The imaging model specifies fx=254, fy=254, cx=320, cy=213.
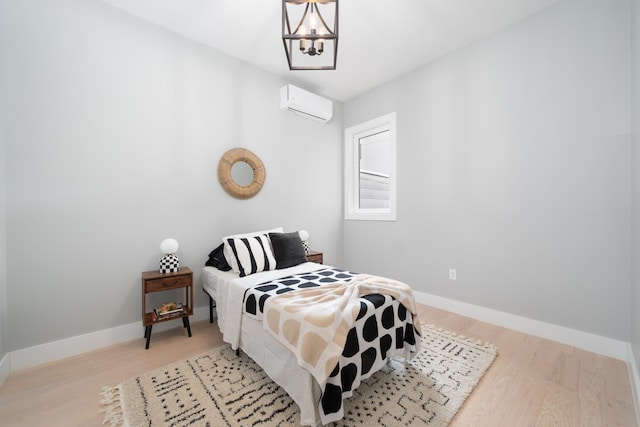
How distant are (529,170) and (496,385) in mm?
1784

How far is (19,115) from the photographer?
1827 mm

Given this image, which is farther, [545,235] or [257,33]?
[257,33]

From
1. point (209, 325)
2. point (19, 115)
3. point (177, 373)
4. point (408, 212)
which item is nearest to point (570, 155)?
point (408, 212)

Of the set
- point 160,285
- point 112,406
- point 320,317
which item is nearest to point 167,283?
point 160,285

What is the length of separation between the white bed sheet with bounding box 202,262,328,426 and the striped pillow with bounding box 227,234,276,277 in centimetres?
8

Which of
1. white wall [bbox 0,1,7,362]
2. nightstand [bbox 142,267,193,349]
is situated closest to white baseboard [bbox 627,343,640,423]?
nightstand [bbox 142,267,193,349]

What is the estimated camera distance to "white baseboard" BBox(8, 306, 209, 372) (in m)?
1.80

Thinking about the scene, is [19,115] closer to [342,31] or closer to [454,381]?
[342,31]

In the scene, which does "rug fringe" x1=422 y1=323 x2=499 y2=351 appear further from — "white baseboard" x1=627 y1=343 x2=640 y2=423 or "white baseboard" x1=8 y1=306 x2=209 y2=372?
"white baseboard" x1=8 y1=306 x2=209 y2=372

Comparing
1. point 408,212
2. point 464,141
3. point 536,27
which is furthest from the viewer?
point 408,212

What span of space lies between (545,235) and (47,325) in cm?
406

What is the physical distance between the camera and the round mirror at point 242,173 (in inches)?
114

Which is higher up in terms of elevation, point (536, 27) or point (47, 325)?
point (536, 27)

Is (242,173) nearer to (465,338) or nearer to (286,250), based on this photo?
(286,250)
